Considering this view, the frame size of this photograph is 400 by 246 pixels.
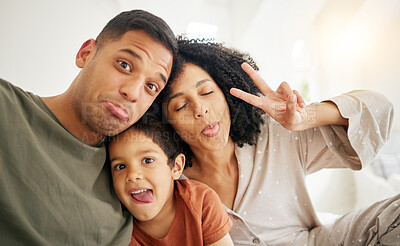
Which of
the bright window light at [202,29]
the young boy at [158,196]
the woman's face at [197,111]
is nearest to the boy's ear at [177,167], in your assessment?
the young boy at [158,196]

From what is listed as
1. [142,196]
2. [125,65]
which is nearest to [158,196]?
[142,196]

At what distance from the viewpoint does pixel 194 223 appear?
101cm

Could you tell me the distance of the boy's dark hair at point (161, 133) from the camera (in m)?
1.05

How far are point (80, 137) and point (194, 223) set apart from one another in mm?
500

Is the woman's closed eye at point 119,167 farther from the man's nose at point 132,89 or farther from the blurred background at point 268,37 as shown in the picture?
the blurred background at point 268,37

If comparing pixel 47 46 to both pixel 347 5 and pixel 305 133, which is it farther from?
pixel 347 5

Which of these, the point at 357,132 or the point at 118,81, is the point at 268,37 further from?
the point at 118,81

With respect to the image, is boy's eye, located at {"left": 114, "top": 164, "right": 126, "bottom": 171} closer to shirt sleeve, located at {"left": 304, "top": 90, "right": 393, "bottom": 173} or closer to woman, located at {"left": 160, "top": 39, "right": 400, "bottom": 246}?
woman, located at {"left": 160, "top": 39, "right": 400, "bottom": 246}

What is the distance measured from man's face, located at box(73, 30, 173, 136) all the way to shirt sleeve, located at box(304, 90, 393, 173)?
733 millimetres

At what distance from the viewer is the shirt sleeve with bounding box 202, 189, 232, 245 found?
100 cm

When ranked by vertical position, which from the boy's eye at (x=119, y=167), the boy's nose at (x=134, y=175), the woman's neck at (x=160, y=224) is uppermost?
the boy's nose at (x=134, y=175)

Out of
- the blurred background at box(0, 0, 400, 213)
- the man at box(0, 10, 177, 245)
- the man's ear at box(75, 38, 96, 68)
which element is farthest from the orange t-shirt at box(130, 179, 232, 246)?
the blurred background at box(0, 0, 400, 213)

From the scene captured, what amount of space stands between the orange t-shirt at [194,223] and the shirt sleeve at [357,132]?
53 centimetres

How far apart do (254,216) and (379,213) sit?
1.58 feet
